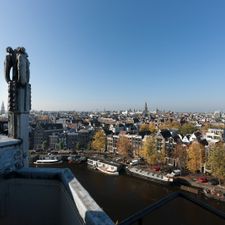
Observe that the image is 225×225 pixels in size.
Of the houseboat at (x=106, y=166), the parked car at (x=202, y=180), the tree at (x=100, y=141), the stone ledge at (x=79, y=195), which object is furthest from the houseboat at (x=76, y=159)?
the stone ledge at (x=79, y=195)

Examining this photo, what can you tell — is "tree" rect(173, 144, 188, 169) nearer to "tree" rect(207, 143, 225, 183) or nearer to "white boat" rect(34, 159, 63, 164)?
"tree" rect(207, 143, 225, 183)

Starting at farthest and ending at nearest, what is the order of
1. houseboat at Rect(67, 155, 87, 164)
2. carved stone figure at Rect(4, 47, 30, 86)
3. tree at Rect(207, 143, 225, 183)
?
1. houseboat at Rect(67, 155, 87, 164)
2. tree at Rect(207, 143, 225, 183)
3. carved stone figure at Rect(4, 47, 30, 86)

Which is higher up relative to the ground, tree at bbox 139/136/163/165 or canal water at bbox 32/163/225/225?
tree at bbox 139/136/163/165

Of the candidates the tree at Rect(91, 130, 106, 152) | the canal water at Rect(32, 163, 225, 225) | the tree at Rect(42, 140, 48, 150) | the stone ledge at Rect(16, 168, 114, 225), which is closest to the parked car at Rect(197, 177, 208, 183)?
the canal water at Rect(32, 163, 225, 225)

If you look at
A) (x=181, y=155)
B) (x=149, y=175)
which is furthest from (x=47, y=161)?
(x=181, y=155)

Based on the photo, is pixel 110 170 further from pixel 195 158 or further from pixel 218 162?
pixel 218 162
